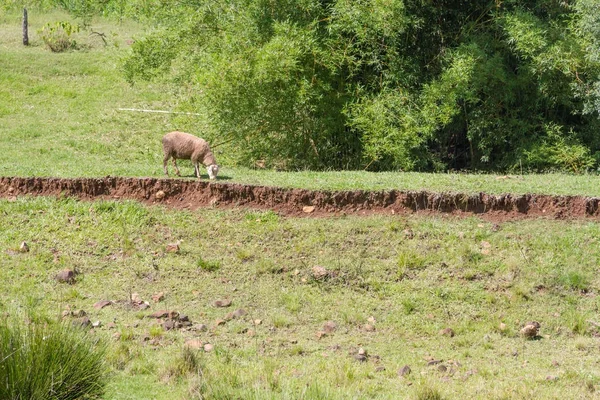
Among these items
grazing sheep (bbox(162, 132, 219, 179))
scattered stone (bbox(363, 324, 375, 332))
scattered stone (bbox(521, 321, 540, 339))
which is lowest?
scattered stone (bbox(363, 324, 375, 332))

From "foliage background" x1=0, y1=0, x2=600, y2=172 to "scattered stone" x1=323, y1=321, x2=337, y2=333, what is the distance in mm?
6484

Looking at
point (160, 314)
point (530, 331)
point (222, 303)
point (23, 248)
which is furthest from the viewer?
point (23, 248)

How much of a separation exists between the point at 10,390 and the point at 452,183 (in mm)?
8083

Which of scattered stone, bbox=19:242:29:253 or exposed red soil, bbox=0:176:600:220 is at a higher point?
exposed red soil, bbox=0:176:600:220

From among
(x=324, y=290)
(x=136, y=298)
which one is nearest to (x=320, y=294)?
(x=324, y=290)

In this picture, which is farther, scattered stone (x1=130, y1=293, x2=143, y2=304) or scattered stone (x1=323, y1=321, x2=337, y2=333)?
scattered stone (x1=130, y1=293, x2=143, y2=304)

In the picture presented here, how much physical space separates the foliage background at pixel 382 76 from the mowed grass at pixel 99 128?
4.03 ft

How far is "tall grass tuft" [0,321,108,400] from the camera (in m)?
6.32

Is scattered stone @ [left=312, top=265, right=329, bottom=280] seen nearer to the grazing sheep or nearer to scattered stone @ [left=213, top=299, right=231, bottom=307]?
scattered stone @ [left=213, top=299, right=231, bottom=307]

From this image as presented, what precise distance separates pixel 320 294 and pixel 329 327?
0.85 metres

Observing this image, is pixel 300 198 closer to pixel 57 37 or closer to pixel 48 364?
pixel 48 364

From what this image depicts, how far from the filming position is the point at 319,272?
422 inches

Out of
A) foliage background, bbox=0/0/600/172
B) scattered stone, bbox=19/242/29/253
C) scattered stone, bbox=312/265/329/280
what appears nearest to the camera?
scattered stone, bbox=312/265/329/280

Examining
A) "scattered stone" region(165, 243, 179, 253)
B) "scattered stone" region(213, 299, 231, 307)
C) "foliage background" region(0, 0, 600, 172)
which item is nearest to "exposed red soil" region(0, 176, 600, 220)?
"scattered stone" region(165, 243, 179, 253)
